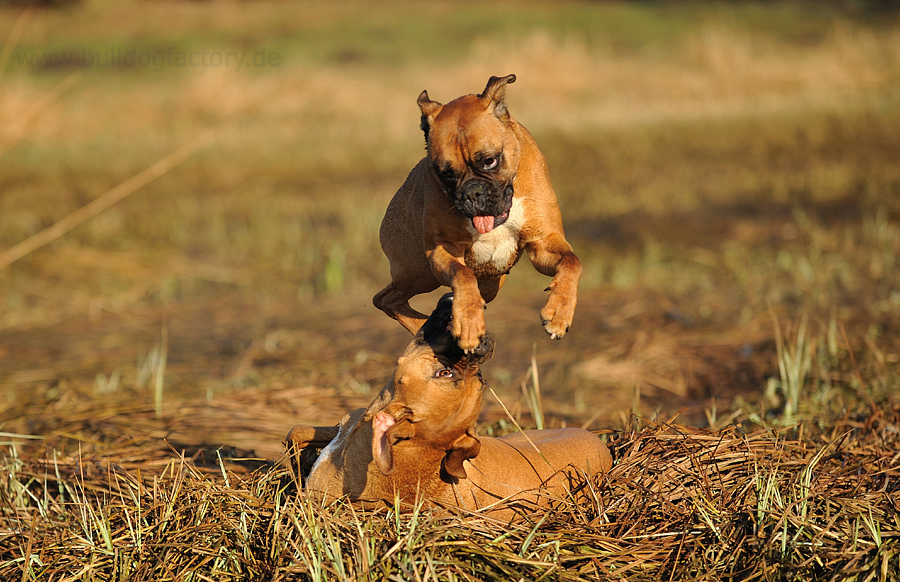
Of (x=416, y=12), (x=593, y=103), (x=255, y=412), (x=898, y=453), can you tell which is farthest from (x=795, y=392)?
(x=416, y=12)

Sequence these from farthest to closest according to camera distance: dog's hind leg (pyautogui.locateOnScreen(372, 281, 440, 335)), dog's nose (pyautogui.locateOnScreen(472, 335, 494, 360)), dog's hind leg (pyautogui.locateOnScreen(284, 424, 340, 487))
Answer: dog's hind leg (pyautogui.locateOnScreen(284, 424, 340, 487))
dog's hind leg (pyautogui.locateOnScreen(372, 281, 440, 335))
dog's nose (pyautogui.locateOnScreen(472, 335, 494, 360))

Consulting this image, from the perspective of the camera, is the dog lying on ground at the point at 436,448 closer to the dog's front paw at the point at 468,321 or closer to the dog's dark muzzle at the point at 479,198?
the dog's front paw at the point at 468,321

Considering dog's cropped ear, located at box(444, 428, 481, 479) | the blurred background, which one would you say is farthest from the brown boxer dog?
the blurred background

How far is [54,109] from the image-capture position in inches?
552

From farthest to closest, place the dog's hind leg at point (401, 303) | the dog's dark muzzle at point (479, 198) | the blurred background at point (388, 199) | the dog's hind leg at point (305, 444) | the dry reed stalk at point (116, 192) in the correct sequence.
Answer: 1. the blurred background at point (388, 199)
2. the dry reed stalk at point (116, 192)
3. the dog's hind leg at point (305, 444)
4. the dog's hind leg at point (401, 303)
5. the dog's dark muzzle at point (479, 198)

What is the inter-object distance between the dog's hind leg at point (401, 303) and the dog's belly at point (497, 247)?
0.83 ft

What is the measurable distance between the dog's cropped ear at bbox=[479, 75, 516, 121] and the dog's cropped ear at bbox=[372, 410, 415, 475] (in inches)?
39.7

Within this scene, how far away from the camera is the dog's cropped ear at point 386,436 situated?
98.0 inches

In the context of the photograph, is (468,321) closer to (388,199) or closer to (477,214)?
(477,214)

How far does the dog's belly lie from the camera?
2.54m

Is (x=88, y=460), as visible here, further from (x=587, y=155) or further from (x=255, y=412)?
(x=587, y=155)

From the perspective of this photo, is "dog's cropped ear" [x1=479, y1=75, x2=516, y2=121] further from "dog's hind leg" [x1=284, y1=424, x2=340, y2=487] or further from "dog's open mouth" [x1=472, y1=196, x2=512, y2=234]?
"dog's hind leg" [x1=284, y1=424, x2=340, y2=487]

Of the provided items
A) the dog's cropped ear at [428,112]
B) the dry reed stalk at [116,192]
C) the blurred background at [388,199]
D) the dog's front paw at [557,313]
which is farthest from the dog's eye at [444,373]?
the dry reed stalk at [116,192]

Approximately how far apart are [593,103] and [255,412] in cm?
1206
